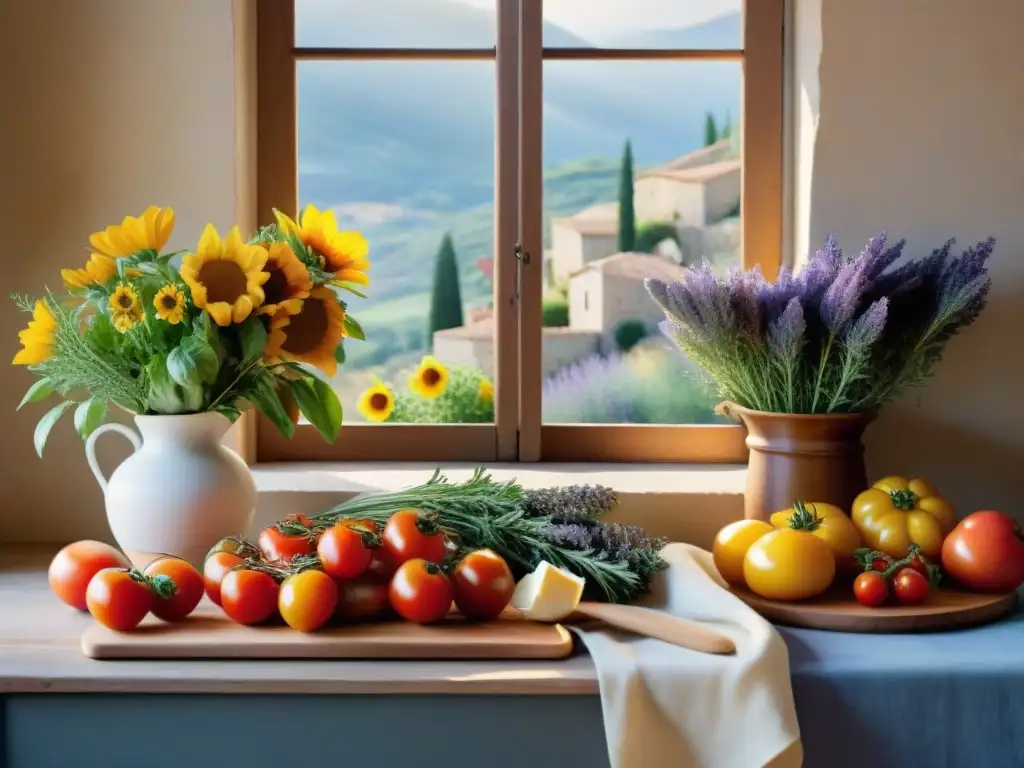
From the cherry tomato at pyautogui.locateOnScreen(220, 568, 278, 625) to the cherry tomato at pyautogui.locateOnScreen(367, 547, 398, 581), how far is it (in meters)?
0.11

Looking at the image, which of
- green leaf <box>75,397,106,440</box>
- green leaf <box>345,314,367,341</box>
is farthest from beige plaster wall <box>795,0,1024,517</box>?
green leaf <box>75,397,106,440</box>

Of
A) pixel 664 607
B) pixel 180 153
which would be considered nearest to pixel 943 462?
pixel 664 607

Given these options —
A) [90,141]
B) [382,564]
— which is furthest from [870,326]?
[90,141]

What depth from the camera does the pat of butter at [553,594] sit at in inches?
43.8

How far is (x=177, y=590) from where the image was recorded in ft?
3.64

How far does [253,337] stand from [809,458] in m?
A: 0.73

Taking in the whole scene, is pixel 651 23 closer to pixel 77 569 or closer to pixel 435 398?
pixel 435 398

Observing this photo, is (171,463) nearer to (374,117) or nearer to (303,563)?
(303,563)

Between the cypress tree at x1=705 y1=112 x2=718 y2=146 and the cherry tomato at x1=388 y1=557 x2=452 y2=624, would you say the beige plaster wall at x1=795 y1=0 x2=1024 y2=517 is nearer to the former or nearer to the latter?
the cypress tree at x1=705 y1=112 x2=718 y2=146

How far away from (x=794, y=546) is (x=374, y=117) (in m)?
1.00

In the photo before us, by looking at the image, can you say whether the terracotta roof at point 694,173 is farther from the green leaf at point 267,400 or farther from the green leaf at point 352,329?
the green leaf at point 267,400

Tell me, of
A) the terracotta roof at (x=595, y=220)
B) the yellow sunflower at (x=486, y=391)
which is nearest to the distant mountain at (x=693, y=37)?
the terracotta roof at (x=595, y=220)

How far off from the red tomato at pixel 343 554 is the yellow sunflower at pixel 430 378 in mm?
595

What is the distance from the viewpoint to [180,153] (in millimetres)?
1579
